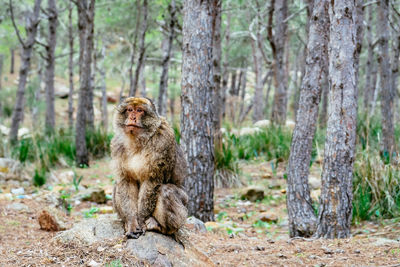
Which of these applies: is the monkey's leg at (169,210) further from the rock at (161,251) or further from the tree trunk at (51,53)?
the tree trunk at (51,53)

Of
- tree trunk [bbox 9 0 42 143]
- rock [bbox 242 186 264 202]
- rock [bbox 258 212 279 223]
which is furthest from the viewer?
tree trunk [bbox 9 0 42 143]

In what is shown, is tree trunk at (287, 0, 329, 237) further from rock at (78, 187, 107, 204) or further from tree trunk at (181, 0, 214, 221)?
rock at (78, 187, 107, 204)

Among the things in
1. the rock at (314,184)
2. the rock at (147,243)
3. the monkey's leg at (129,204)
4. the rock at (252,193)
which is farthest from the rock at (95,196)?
the monkey's leg at (129,204)

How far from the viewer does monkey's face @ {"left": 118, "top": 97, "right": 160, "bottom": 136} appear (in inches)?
144

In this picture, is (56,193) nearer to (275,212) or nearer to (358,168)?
(275,212)

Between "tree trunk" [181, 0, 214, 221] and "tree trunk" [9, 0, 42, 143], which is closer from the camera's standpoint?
"tree trunk" [181, 0, 214, 221]

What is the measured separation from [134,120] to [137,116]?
5cm

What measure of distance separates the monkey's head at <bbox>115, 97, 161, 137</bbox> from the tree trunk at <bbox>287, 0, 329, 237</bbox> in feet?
9.82

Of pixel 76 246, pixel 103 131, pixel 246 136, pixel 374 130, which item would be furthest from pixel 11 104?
pixel 76 246

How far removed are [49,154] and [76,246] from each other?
7579 mm

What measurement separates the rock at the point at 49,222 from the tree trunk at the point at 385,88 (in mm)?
6477

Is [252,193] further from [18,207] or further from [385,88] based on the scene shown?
[18,207]

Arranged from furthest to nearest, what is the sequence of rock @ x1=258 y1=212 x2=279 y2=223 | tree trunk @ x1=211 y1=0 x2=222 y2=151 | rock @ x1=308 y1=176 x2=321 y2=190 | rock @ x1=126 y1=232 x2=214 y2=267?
rock @ x1=308 y1=176 x2=321 y2=190 → tree trunk @ x1=211 y1=0 x2=222 y2=151 → rock @ x1=258 y1=212 x2=279 y2=223 → rock @ x1=126 y1=232 x2=214 y2=267

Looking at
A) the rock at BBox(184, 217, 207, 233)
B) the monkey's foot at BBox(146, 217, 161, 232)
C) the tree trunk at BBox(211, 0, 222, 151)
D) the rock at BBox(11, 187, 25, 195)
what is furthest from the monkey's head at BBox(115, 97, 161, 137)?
the rock at BBox(11, 187, 25, 195)
